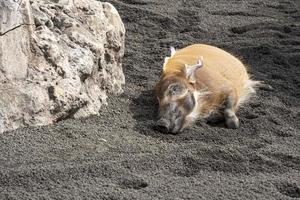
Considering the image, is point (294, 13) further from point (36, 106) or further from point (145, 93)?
point (36, 106)

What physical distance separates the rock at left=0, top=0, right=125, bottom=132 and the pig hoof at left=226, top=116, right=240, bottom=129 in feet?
2.60

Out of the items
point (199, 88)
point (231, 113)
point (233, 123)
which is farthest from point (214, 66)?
point (233, 123)

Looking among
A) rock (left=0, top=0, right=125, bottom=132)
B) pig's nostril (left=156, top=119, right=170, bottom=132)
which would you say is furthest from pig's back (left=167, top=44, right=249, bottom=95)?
pig's nostril (left=156, top=119, right=170, bottom=132)

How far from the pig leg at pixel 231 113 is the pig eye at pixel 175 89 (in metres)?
0.35

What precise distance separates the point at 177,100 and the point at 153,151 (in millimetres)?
608

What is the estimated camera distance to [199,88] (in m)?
4.77

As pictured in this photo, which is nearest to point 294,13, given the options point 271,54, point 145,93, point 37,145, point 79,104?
point 271,54

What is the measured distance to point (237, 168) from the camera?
394 cm

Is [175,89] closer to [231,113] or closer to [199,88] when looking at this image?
[199,88]

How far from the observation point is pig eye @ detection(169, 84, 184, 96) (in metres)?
4.57

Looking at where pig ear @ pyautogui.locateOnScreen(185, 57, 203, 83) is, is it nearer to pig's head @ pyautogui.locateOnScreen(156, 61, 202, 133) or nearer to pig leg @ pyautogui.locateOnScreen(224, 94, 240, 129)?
pig's head @ pyautogui.locateOnScreen(156, 61, 202, 133)

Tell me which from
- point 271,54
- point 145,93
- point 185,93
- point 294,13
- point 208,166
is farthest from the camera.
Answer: point 294,13

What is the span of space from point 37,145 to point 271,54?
A: 2.68 m

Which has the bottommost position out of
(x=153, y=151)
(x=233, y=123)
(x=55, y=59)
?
(x=233, y=123)
